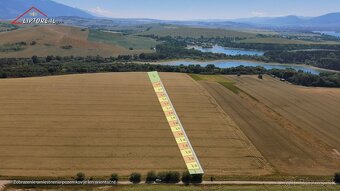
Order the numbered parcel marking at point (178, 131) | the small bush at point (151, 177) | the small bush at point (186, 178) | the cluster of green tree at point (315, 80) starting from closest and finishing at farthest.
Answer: the small bush at point (151, 177) < the small bush at point (186, 178) < the numbered parcel marking at point (178, 131) < the cluster of green tree at point (315, 80)

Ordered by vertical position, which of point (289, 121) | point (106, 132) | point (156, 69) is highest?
point (156, 69)

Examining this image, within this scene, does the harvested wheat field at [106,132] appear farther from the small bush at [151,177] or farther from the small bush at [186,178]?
the small bush at [186,178]

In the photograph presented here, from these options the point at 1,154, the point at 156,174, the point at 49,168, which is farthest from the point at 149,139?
the point at 1,154

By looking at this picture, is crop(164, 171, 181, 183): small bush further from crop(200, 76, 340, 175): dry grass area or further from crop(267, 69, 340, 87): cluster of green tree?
crop(267, 69, 340, 87): cluster of green tree

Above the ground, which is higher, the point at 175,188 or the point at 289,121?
the point at 289,121

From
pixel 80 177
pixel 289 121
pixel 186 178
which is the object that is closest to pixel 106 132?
pixel 80 177

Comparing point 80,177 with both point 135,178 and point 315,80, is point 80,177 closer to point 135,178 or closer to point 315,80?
point 135,178

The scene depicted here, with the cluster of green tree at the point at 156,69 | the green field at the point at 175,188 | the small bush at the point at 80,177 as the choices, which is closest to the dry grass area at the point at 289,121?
the green field at the point at 175,188

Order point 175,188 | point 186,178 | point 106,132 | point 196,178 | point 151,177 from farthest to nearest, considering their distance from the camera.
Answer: point 106,132, point 196,178, point 186,178, point 151,177, point 175,188
